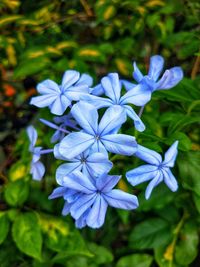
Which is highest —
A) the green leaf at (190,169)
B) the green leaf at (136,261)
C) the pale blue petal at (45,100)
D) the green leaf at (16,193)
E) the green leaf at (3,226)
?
the pale blue petal at (45,100)

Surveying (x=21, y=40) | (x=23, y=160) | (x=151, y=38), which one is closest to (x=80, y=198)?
(x=23, y=160)

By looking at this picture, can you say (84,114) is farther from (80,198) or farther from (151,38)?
(151,38)

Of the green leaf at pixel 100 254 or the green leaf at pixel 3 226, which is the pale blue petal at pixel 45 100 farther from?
the green leaf at pixel 100 254

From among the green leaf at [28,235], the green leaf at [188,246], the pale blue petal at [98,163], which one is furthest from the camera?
the green leaf at [188,246]

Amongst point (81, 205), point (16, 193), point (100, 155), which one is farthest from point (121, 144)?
point (16, 193)

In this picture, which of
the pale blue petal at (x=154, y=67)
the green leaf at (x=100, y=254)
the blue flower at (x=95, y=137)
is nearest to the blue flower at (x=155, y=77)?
the pale blue petal at (x=154, y=67)

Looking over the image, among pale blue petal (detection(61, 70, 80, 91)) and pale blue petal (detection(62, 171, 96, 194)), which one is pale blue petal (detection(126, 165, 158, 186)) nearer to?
pale blue petal (detection(62, 171, 96, 194))

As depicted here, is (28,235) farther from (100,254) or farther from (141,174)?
(141,174)
